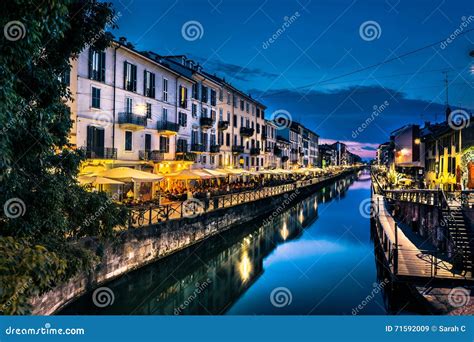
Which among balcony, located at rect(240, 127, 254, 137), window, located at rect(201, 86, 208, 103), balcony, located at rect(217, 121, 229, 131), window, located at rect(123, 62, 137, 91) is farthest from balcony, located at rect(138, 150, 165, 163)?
balcony, located at rect(240, 127, 254, 137)

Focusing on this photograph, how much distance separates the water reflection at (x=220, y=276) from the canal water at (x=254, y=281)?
0.11 feet

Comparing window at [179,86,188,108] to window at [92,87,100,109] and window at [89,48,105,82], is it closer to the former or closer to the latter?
window at [89,48,105,82]

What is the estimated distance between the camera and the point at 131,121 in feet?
88.7

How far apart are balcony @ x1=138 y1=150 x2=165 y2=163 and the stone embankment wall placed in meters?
7.79

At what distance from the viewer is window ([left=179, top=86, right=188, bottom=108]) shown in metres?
35.6

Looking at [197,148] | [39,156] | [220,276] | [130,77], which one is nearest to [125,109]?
[130,77]

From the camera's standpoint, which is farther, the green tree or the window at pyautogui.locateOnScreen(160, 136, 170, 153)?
the window at pyautogui.locateOnScreen(160, 136, 170, 153)

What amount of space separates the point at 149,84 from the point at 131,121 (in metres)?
4.91

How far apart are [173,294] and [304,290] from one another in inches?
248

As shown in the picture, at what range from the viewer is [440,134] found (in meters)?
32.5

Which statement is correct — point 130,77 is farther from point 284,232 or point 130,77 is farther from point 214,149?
point 284,232

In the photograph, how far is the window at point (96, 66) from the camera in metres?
23.8

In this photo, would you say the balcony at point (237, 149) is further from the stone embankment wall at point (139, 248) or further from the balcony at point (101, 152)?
the balcony at point (101, 152)

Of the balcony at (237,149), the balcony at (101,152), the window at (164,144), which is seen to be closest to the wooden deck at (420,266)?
the balcony at (101,152)
